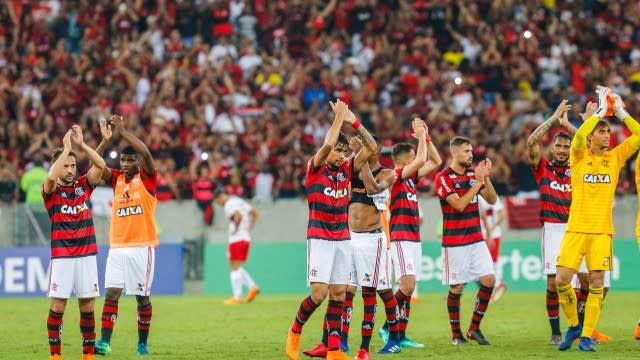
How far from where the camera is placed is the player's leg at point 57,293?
13.3 metres

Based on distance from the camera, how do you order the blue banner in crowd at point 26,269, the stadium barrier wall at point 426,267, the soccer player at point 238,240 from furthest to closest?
the stadium barrier wall at point 426,267 < the blue banner in crowd at point 26,269 < the soccer player at point 238,240

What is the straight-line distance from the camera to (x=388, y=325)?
14977mm

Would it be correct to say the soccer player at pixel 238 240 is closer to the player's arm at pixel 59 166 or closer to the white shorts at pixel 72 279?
the white shorts at pixel 72 279

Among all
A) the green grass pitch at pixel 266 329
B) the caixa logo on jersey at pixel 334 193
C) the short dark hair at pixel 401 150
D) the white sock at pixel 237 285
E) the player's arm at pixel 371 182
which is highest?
the short dark hair at pixel 401 150

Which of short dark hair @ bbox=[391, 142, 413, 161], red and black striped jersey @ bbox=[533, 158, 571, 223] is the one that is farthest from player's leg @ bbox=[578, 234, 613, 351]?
Answer: short dark hair @ bbox=[391, 142, 413, 161]

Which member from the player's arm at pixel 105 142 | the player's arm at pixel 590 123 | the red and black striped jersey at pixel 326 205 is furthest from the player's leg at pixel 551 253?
the player's arm at pixel 105 142

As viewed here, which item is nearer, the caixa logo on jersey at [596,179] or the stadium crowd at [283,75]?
the caixa logo on jersey at [596,179]

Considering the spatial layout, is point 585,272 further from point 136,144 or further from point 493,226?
point 493,226

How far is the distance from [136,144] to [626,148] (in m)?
6.08

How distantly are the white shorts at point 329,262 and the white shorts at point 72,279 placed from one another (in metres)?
2.53

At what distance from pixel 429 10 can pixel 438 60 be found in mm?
1903

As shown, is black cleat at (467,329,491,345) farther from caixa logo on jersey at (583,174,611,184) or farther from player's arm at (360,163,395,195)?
player's arm at (360,163,395,195)

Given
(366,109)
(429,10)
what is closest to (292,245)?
(366,109)

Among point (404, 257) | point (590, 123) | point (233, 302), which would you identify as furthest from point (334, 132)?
point (233, 302)
